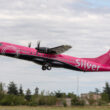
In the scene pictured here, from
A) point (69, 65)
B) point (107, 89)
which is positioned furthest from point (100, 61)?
point (107, 89)

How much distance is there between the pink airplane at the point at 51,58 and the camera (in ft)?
161

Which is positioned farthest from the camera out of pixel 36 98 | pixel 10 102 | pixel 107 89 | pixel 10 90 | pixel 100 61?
pixel 107 89

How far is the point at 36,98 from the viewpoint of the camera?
3312 inches

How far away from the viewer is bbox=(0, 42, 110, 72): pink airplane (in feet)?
161

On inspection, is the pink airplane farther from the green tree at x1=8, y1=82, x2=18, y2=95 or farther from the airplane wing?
the green tree at x1=8, y1=82, x2=18, y2=95

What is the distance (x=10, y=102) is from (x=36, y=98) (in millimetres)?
7675

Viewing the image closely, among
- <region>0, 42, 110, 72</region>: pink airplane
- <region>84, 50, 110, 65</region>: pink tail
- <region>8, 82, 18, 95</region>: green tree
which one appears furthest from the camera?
<region>8, 82, 18, 95</region>: green tree

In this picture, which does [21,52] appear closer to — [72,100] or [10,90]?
[72,100]

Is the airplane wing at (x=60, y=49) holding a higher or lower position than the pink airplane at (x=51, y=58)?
higher

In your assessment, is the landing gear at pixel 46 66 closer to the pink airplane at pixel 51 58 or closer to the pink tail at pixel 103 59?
the pink airplane at pixel 51 58

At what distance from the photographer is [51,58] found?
51.8 meters

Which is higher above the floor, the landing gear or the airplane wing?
the airplane wing

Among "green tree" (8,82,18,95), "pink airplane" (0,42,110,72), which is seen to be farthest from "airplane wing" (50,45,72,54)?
"green tree" (8,82,18,95)

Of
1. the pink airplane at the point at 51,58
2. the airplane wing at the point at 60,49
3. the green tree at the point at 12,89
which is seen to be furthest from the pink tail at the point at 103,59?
the green tree at the point at 12,89
